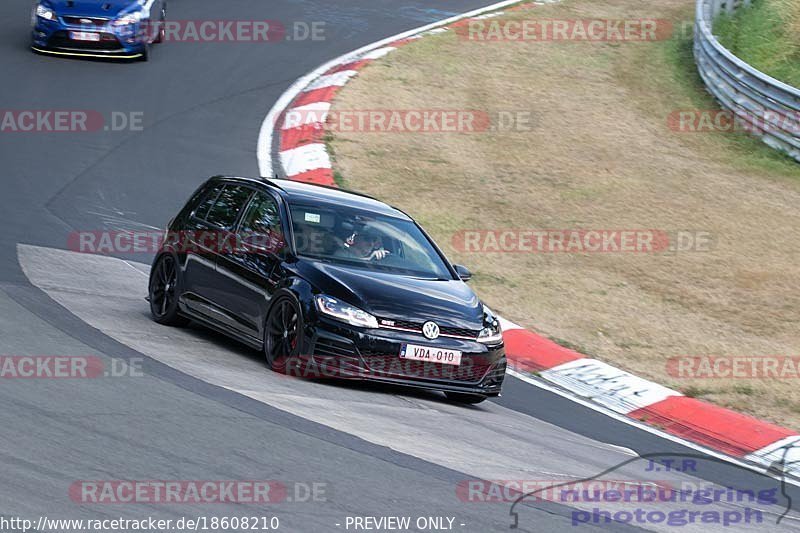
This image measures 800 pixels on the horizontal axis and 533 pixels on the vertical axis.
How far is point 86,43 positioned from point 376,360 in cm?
1327

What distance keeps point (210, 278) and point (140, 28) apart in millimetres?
11686

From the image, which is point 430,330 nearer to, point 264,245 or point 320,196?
point 264,245

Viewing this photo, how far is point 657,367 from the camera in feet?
37.3

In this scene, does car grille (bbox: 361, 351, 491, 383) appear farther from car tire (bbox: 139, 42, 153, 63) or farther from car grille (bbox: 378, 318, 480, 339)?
car tire (bbox: 139, 42, 153, 63)

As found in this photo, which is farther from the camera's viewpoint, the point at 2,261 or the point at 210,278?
the point at 2,261

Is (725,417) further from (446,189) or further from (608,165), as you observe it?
(608,165)

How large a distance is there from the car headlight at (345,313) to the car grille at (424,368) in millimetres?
218

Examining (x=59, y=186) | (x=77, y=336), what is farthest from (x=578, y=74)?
(x=77, y=336)

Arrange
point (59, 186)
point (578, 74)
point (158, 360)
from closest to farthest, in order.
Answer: point (158, 360) → point (59, 186) → point (578, 74)

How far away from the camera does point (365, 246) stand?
32.2 feet

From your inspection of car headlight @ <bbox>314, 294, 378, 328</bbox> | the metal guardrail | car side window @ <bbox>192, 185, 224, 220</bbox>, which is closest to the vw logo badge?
car headlight @ <bbox>314, 294, 378, 328</bbox>

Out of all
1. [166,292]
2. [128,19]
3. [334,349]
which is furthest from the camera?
[128,19]

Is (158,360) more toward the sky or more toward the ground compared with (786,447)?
more toward the sky

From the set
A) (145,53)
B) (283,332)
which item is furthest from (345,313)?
(145,53)
